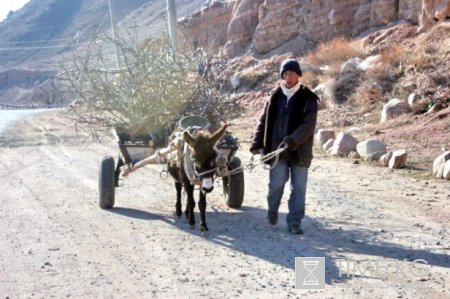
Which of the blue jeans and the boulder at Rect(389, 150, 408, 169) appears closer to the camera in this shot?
the blue jeans

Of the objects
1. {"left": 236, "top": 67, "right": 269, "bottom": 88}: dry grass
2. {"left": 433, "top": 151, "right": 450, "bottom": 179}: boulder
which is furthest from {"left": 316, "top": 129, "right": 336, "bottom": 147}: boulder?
{"left": 236, "top": 67, "right": 269, "bottom": 88}: dry grass

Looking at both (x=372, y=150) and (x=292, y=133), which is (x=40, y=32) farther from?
(x=292, y=133)

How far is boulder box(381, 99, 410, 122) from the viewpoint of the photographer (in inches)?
683

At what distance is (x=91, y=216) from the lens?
9.50m

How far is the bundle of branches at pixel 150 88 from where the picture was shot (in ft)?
34.0

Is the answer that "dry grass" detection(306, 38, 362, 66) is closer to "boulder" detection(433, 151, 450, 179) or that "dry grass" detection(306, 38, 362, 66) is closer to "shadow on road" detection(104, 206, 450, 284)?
"boulder" detection(433, 151, 450, 179)

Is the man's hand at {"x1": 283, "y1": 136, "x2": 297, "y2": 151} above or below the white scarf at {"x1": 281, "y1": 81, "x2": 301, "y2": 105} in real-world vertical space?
below

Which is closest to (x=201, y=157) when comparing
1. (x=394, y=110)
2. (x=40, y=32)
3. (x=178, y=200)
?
(x=178, y=200)

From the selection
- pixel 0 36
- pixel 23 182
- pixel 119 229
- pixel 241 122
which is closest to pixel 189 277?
pixel 119 229

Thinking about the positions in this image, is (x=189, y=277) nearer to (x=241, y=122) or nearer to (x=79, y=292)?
(x=79, y=292)

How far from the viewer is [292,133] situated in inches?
308

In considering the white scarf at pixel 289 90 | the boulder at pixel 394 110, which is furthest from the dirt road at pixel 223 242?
the boulder at pixel 394 110

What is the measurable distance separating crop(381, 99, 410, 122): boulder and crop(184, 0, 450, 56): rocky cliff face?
722cm

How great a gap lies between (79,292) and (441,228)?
14.1 ft
